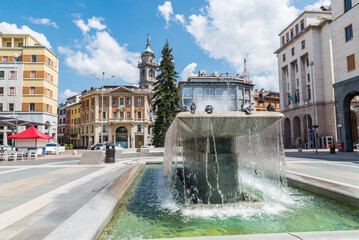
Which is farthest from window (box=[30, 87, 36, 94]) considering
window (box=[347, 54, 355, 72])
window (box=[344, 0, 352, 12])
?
window (box=[344, 0, 352, 12])

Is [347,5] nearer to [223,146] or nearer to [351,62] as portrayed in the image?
[351,62]

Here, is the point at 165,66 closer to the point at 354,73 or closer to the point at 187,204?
the point at 354,73

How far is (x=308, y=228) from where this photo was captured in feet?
10.7

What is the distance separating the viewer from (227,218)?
3752 mm

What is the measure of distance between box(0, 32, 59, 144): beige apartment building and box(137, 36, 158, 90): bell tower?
158 ft

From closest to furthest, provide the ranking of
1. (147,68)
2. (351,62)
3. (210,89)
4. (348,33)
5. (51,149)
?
(351,62)
(348,33)
(51,149)
(210,89)
(147,68)

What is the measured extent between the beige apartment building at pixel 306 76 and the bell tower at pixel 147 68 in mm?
53220

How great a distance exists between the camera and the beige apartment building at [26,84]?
37.6 meters

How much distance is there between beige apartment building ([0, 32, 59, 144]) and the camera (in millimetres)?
37594

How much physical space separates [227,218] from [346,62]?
26.1 meters

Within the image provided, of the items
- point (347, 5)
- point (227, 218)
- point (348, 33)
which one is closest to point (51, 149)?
point (227, 218)

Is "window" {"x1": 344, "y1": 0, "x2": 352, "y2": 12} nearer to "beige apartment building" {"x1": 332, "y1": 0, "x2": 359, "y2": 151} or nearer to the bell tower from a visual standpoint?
"beige apartment building" {"x1": 332, "y1": 0, "x2": 359, "y2": 151}

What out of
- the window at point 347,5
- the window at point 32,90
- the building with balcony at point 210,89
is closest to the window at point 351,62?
the window at point 347,5

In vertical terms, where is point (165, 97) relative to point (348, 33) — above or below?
below
